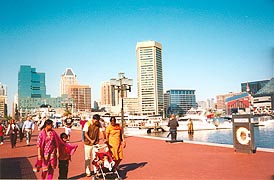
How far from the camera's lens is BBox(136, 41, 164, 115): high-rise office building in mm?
176875

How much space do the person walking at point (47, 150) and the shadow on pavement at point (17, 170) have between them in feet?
5.95

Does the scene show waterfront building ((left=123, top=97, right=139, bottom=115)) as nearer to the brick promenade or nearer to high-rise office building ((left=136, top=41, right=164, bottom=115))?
high-rise office building ((left=136, top=41, right=164, bottom=115))

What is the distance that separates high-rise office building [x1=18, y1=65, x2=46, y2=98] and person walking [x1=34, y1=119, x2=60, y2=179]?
17845 centimetres

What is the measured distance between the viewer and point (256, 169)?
7.70 metres

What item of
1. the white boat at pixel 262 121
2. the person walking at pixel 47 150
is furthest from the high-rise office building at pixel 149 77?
the person walking at pixel 47 150

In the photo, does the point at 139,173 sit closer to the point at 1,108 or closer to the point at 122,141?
the point at 122,141

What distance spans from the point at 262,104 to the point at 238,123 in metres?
138

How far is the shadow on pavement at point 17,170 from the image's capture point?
755 centimetres

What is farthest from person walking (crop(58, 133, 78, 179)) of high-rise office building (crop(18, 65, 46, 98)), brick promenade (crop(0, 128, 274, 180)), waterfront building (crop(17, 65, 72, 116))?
high-rise office building (crop(18, 65, 46, 98))

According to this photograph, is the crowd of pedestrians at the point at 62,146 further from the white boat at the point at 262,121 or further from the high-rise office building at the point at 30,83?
the high-rise office building at the point at 30,83

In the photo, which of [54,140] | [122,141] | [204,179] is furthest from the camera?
[122,141]

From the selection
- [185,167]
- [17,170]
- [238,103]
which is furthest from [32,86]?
[185,167]

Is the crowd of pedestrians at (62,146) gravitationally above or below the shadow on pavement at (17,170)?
above

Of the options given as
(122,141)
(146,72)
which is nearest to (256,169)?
(122,141)
